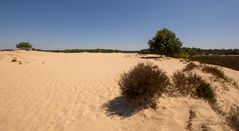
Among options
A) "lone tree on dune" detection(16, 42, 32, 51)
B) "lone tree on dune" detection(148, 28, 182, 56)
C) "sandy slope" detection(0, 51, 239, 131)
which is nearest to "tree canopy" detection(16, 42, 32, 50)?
"lone tree on dune" detection(16, 42, 32, 51)

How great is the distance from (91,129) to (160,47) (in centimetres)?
3189

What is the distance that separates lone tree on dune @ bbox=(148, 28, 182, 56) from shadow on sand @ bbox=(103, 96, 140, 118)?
1175 inches

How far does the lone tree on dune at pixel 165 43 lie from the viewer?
35.3 meters

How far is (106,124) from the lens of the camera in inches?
192

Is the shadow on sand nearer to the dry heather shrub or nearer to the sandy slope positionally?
the sandy slope

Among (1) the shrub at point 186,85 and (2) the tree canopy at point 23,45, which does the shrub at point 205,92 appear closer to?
(1) the shrub at point 186,85

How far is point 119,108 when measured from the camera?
225 inches

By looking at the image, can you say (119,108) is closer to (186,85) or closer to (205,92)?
(186,85)

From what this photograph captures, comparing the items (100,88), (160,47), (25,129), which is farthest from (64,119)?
(160,47)

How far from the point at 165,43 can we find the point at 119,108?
31172 mm

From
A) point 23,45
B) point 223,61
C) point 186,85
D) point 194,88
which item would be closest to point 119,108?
point 186,85

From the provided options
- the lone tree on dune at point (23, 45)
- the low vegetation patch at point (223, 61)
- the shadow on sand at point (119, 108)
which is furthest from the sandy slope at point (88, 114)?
the lone tree on dune at point (23, 45)

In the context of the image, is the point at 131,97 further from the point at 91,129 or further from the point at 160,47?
the point at 160,47

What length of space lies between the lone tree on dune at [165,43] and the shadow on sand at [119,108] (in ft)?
97.9
